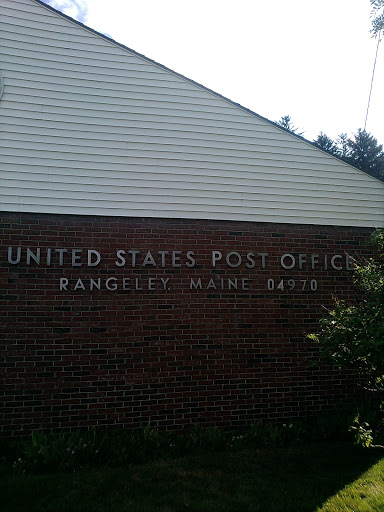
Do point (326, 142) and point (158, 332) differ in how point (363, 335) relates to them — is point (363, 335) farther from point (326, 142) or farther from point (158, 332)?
point (326, 142)

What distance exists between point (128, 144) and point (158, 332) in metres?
3.01

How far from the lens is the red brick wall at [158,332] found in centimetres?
599

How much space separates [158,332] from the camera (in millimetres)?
6387

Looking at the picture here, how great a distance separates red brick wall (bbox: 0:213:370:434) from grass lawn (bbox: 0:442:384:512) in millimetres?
1028

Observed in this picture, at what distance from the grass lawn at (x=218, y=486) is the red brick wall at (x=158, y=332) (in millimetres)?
1028

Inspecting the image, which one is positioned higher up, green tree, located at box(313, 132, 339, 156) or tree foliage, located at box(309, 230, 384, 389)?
green tree, located at box(313, 132, 339, 156)

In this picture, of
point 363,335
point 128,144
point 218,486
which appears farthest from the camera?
point 128,144

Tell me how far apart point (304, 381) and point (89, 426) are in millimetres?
3445

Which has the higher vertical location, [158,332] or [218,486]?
[158,332]

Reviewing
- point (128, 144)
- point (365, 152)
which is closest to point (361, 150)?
point (365, 152)

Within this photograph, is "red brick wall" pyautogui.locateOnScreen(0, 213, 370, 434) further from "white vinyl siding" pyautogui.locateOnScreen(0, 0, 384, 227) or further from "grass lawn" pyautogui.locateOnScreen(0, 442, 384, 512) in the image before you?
"grass lawn" pyautogui.locateOnScreen(0, 442, 384, 512)

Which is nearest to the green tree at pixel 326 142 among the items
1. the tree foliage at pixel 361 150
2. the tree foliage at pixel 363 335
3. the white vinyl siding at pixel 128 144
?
the tree foliage at pixel 361 150

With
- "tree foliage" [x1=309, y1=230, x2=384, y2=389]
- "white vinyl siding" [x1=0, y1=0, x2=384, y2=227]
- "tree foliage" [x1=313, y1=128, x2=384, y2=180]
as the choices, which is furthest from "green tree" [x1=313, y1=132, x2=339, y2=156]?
"tree foliage" [x1=309, y1=230, x2=384, y2=389]

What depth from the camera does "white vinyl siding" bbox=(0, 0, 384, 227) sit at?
634 centimetres
